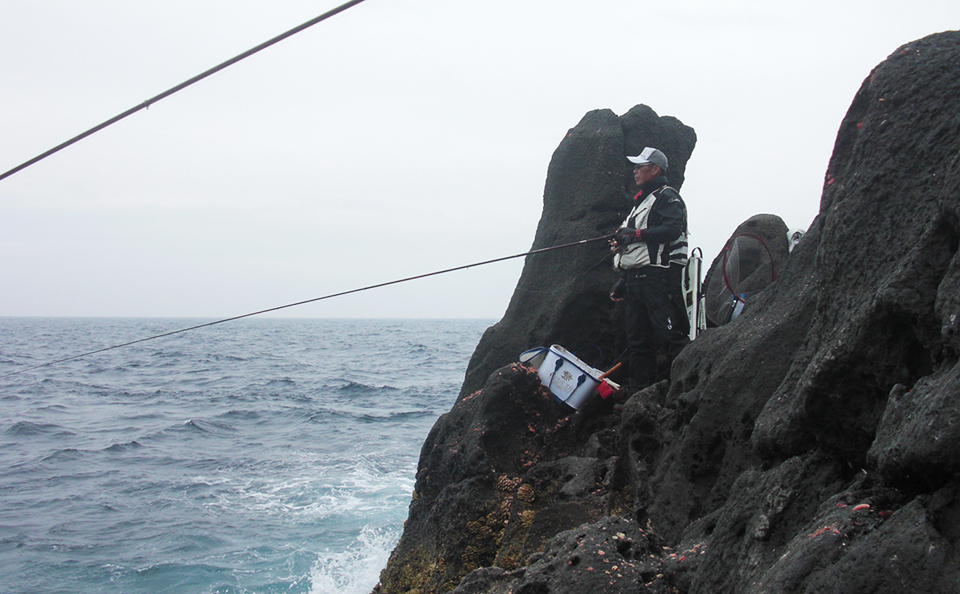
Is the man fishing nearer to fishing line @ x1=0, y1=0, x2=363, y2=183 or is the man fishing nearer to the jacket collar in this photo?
the jacket collar

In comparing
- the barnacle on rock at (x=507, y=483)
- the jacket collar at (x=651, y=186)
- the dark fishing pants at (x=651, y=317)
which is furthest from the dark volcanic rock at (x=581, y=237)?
the barnacle on rock at (x=507, y=483)

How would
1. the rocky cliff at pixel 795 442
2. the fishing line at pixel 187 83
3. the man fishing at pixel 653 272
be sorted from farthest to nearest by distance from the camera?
the man fishing at pixel 653 272, the fishing line at pixel 187 83, the rocky cliff at pixel 795 442

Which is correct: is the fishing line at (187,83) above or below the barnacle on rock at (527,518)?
above

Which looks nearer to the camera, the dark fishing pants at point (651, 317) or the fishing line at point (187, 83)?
the fishing line at point (187, 83)

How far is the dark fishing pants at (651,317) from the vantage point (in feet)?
17.4

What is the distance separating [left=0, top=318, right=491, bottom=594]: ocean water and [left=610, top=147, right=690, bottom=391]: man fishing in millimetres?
4326

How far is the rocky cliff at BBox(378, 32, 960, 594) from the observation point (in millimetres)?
1995

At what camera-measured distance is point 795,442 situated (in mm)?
2684

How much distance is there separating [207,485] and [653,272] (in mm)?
9023

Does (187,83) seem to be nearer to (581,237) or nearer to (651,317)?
(651,317)

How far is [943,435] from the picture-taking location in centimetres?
181

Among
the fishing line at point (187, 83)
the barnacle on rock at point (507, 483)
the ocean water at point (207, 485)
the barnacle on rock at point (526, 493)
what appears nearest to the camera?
the fishing line at point (187, 83)

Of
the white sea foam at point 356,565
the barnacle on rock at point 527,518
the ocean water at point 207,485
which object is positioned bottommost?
the white sea foam at point 356,565

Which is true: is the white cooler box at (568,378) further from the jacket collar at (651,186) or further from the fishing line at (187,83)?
the fishing line at (187,83)
